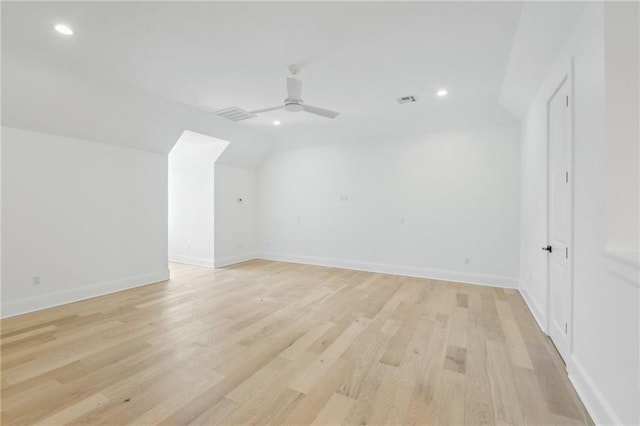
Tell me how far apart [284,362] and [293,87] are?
9.22ft

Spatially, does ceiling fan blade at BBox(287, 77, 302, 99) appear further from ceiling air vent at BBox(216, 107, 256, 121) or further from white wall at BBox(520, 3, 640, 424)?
white wall at BBox(520, 3, 640, 424)

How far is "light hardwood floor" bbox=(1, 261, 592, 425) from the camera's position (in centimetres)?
179

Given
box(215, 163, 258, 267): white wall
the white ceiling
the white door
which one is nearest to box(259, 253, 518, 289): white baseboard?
box(215, 163, 258, 267): white wall

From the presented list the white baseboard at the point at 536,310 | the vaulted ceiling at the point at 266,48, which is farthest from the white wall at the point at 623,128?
the white baseboard at the point at 536,310

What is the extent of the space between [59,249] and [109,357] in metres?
2.33

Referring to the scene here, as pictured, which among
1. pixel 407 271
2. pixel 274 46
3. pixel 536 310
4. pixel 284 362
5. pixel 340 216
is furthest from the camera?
pixel 340 216

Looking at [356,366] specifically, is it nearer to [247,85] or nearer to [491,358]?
[491,358]

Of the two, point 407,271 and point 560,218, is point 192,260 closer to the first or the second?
point 407,271

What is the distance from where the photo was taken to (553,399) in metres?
1.90

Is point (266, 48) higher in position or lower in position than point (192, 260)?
higher

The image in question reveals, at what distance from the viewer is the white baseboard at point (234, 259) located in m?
6.14

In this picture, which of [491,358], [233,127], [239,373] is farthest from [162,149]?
[491,358]

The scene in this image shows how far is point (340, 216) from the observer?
241 inches

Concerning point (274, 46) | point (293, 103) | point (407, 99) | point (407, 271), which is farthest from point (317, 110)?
point (407, 271)
